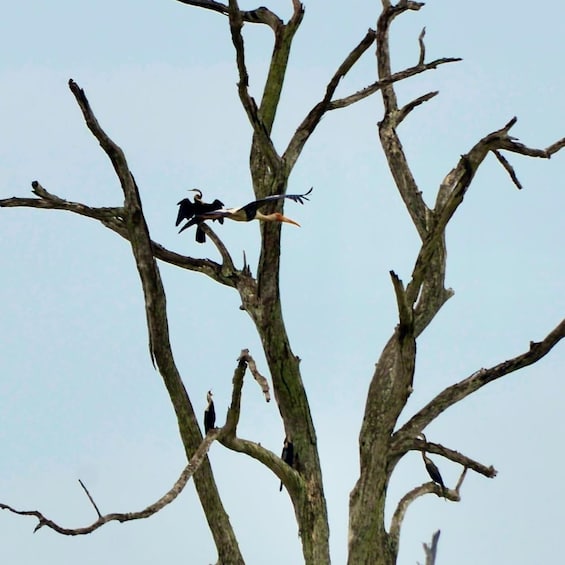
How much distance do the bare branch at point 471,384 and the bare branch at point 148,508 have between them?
2183 mm

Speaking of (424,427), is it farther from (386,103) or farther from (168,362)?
(386,103)

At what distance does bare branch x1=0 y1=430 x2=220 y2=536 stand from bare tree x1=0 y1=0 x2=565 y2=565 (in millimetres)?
25

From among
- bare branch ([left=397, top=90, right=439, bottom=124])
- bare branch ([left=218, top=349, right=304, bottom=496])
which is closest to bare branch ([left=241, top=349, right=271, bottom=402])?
bare branch ([left=218, top=349, right=304, bottom=496])

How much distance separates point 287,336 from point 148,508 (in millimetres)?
2805

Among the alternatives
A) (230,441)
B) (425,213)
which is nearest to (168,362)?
(230,441)

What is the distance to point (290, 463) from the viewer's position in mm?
14336

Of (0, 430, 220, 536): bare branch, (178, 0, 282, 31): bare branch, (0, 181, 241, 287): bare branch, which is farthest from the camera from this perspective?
(178, 0, 282, 31): bare branch

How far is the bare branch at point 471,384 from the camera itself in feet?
46.2

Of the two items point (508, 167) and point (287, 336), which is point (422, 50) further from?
point (287, 336)

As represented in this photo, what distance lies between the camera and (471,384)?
14.2m

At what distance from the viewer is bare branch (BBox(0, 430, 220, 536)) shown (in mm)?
12172

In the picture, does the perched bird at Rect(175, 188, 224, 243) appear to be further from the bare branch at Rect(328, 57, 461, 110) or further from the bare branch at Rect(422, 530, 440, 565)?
the bare branch at Rect(422, 530, 440, 565)

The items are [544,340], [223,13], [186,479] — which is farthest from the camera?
[223,13]

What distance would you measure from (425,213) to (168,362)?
3.36 metres
